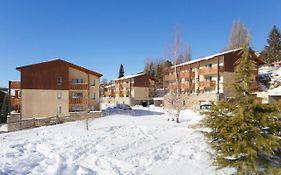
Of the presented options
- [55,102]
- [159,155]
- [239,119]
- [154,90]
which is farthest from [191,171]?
[154,90]

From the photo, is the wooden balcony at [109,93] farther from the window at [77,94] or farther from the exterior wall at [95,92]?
the window at [77,94]

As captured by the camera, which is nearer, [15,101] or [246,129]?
[246,129]

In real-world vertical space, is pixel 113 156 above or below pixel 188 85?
below

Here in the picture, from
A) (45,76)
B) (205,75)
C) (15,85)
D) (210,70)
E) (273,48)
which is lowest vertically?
(15,85)

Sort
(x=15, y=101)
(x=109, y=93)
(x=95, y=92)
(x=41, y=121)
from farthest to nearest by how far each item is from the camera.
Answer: (x=109, y=93), (x=95, y=92), (x=15, y=101), (x=41, y=121)

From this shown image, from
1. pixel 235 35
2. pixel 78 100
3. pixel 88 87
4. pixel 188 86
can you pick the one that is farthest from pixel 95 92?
pixel 235 35

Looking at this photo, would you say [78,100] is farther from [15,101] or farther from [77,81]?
[15,101]

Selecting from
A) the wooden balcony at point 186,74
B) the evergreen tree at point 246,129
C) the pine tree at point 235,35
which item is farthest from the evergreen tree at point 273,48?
the evergreen tree at point 246,129

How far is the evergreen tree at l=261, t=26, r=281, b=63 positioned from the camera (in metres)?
56.3

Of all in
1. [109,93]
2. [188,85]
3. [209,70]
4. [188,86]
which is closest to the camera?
[209,70]

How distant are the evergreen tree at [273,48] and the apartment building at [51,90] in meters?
44.9

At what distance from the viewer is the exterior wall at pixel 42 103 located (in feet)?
102

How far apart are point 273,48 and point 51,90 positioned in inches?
2063

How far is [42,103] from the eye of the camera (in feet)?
103
